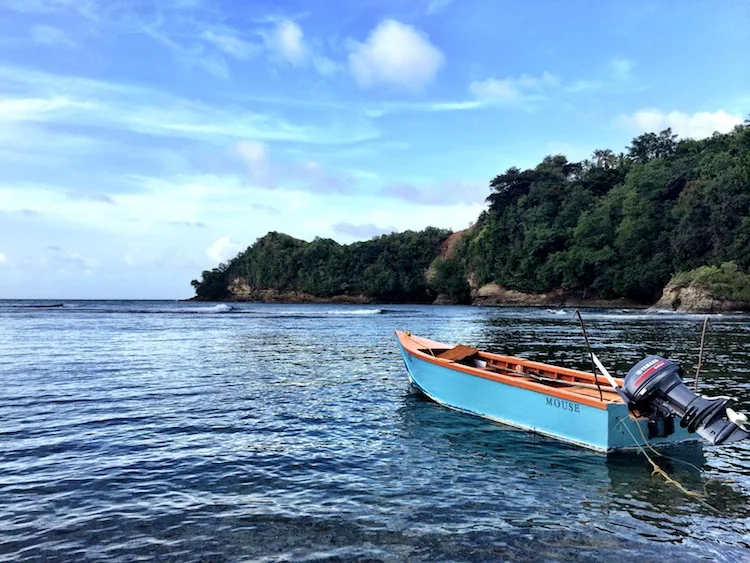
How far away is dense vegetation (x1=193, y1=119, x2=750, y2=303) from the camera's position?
72188mm

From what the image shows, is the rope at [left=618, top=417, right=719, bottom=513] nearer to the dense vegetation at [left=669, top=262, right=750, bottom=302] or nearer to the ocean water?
the ocean water

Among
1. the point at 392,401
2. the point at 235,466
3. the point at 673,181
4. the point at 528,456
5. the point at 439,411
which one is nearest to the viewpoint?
the point at 235,466

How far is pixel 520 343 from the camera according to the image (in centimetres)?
2741

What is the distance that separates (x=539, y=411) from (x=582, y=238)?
286 ft

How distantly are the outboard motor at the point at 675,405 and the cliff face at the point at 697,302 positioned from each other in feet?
193

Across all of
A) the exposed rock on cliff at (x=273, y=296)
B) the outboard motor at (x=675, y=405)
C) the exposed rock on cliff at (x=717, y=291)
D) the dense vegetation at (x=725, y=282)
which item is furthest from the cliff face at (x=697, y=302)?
the exposed rock on cliff at (x=273, y=296)

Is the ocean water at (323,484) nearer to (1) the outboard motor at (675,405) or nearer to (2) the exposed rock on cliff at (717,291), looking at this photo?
(1) the outboard motor at (675,405)

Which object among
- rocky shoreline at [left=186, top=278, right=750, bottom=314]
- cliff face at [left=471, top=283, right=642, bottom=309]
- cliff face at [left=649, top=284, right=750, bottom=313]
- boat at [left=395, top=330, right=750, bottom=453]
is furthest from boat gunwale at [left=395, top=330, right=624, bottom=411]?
cliff face at [left=471, top=283, right=642, bottom=309]

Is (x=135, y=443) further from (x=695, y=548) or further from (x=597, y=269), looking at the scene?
(x=597, y=269)

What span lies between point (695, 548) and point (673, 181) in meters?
90.4

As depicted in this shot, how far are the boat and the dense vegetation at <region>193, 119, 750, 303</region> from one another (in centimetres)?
6455

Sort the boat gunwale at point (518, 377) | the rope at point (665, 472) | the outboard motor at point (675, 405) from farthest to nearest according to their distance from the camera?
the boat gunwale at point (518, 377) < the outboard motor at point (675, 405) < the rope at point (665, 472)

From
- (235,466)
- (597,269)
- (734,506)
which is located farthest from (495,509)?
(597,269)

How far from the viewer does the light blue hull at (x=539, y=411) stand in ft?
28.4
